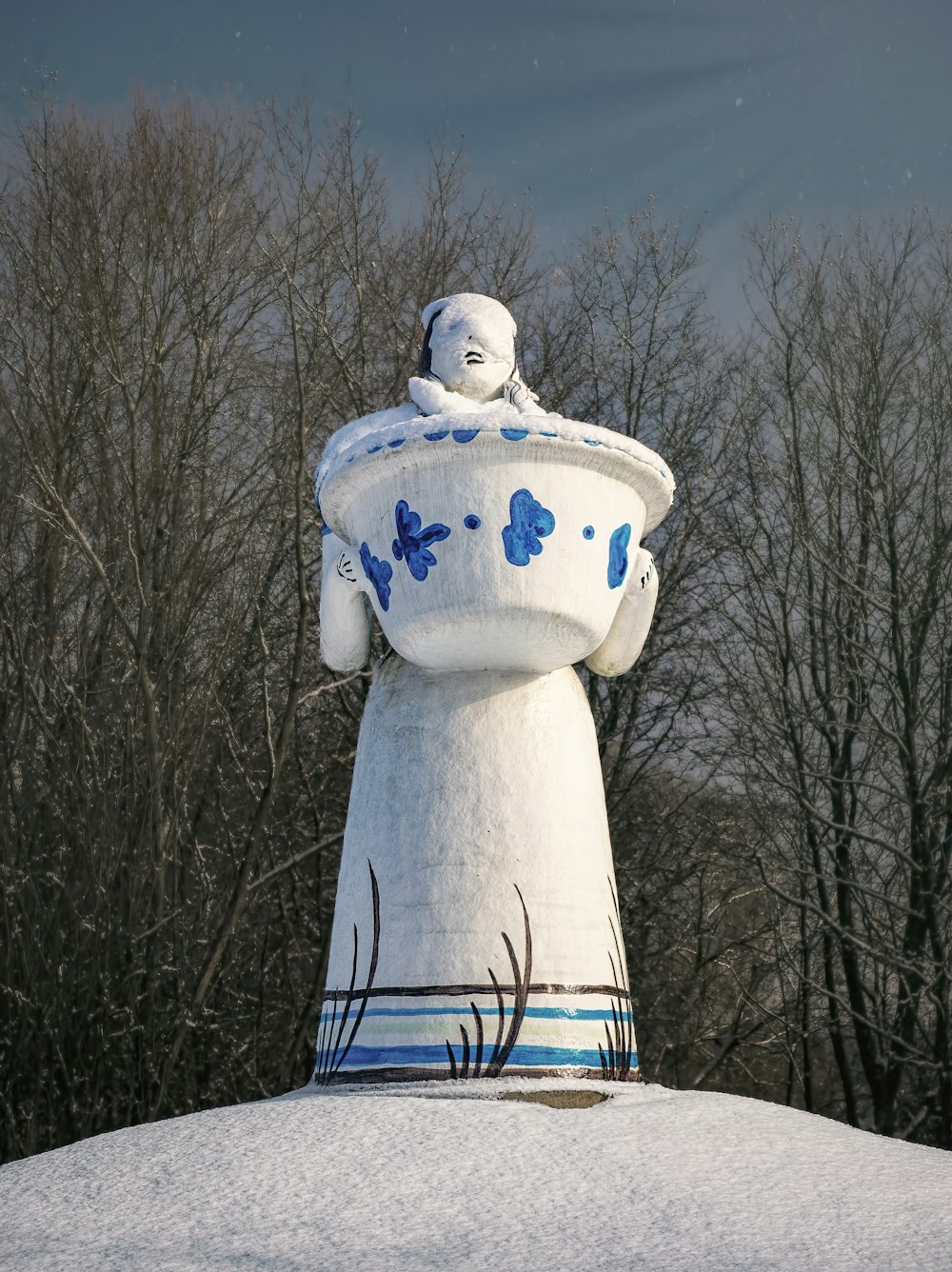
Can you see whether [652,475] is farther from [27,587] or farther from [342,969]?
[27,587]

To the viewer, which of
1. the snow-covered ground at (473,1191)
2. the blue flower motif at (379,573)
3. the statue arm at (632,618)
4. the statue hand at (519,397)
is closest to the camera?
the snow-covered ground at (473,1191)

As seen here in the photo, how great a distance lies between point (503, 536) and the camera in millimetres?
4012

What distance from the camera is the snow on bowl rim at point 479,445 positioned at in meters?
3.99

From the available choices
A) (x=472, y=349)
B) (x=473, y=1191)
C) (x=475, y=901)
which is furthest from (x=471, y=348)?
(x=473, y=1191)

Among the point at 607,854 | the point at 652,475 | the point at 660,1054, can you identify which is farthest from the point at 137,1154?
the point at 660,1054

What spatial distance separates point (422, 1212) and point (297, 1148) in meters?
0.44

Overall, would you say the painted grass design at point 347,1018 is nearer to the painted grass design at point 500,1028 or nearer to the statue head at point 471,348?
the painted grass design at point 500,1028

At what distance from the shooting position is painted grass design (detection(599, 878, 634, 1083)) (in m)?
3.96

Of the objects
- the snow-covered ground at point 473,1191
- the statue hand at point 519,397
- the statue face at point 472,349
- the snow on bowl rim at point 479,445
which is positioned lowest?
the snow-covered ground at point 473,1191

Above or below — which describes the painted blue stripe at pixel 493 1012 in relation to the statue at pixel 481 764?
below

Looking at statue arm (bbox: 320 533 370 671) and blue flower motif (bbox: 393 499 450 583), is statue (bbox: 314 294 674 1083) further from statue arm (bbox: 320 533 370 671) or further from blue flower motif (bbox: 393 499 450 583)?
statue arm (bbox: 320 533 370 671)

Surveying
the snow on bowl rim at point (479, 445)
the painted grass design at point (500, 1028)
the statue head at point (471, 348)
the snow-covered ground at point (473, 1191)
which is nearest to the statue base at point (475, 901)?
the painted grass design at point (500, 1028)

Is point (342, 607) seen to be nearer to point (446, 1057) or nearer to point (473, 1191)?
point (446, 1057)

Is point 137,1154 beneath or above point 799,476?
beneath
